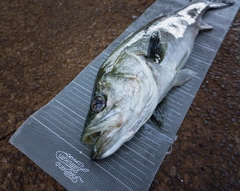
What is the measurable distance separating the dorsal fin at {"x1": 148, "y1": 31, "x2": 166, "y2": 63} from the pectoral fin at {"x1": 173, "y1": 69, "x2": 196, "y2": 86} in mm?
355

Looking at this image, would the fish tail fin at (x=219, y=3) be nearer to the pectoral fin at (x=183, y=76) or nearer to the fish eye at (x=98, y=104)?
the pectoral fin at (x=183, y=76)

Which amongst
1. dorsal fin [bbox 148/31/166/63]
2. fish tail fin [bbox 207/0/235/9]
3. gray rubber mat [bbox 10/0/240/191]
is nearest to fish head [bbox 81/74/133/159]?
gray rubber mat [bbox 10/0/240/191]

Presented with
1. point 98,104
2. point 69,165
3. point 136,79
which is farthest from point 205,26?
point 69,165

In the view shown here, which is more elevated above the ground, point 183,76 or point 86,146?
point 183,76

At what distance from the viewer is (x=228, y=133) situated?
Answer: 6.68 feet

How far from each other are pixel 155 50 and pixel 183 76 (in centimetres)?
53

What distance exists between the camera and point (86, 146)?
1.90 metres

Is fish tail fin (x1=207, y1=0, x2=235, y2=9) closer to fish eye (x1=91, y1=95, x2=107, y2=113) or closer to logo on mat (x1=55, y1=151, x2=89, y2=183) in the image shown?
fish eye (x1=91, y1=95, x2=107, y2=113)

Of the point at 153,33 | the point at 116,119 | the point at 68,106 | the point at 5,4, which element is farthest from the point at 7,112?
the point at 5,4

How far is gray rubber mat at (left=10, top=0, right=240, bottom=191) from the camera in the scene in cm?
174

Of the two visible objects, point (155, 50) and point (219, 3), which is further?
point (219, 3)

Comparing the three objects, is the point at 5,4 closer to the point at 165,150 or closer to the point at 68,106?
the point at 68,106

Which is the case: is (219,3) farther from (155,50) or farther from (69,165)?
(69,165)

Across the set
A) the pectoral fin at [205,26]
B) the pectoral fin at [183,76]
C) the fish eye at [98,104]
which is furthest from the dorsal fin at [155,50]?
the pectoral fin at [205,26]
